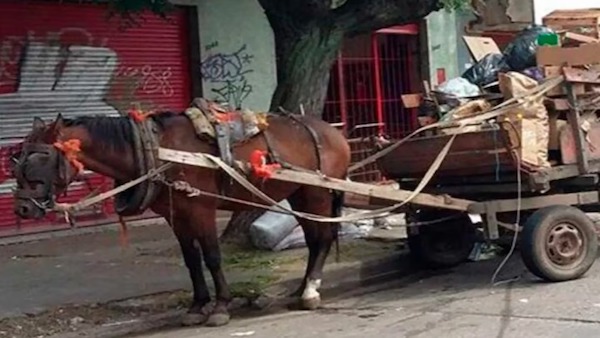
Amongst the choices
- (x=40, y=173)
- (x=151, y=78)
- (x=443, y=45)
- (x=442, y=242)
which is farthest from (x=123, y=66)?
(x=443, y=45)

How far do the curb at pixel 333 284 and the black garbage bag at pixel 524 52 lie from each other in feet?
7.53

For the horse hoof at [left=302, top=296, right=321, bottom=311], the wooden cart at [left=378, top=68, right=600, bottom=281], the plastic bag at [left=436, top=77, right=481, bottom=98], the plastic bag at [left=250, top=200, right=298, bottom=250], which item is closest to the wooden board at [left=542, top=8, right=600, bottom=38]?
the plastic bag at [left=436, top=77, right=481, bottom=98]

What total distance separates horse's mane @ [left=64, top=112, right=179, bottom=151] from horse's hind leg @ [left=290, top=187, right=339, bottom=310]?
167cm

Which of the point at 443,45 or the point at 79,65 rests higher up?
the point at 443,45

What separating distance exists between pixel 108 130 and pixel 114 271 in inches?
125

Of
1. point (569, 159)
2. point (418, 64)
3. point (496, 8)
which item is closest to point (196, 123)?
point (569, 159)

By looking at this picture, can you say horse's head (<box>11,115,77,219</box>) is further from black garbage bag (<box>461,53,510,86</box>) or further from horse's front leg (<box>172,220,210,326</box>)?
black garbage bag (<box>461,53,510,86</box>)

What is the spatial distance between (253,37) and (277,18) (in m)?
4.66

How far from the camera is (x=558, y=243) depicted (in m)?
8.85

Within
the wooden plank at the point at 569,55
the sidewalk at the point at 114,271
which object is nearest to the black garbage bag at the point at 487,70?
the wooden plank at the point at 569,55

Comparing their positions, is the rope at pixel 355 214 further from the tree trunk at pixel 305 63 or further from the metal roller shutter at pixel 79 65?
the metal roller shutter at pixel 79 65

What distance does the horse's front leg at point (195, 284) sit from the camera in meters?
8.21

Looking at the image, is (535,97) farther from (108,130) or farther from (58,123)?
(58,123)

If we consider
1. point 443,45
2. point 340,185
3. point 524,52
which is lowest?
point 340,185
